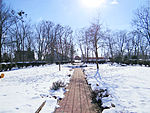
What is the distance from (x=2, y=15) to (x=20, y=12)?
640cm

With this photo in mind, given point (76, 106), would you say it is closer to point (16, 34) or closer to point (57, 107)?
point (57, 107)

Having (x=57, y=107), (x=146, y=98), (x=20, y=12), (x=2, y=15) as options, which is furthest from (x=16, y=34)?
(x=146, y=98)

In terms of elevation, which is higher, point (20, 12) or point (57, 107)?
point (20, 12)

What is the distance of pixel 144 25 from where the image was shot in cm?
2023

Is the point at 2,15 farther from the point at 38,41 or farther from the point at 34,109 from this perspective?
the point at 34,109

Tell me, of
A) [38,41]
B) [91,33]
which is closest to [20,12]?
[38,41]

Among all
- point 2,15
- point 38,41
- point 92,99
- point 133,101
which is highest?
point 2,15

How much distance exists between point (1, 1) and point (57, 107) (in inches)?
941

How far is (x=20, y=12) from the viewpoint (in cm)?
2558

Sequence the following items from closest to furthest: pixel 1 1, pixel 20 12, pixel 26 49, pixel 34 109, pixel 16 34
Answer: pixel 34 109
pixel 1 1
pixel 20 12
pixel 16 34
pixel 26 49

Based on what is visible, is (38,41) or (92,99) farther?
(38,41)

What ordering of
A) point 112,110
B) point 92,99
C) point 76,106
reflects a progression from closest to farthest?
1. point 112,110
2. point 76,106
3. point 92,99

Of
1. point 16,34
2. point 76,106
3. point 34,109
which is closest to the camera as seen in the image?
point 34,109

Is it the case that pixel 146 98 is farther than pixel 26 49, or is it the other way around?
pixel 26 49
